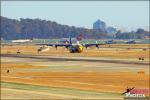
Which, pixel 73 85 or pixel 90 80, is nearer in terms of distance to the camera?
pixel 73 85

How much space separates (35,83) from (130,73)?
17410mm

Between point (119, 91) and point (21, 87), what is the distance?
30.7 feet

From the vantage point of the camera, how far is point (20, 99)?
4022cm

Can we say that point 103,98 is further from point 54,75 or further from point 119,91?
point 54,75

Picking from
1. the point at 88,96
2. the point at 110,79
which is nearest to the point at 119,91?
the point at 88,96

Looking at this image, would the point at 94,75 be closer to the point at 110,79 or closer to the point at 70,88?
the point at 110,79

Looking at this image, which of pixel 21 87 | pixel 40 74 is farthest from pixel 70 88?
pixel 40 74

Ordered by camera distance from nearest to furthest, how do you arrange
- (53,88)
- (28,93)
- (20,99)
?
(20,99), (28,93), (53,88)

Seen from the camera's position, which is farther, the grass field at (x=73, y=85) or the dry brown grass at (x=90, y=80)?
the dry brown grass at (x=90, y=80)

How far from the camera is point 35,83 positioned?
54031 mm

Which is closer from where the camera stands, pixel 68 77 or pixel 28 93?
pixel 28 93

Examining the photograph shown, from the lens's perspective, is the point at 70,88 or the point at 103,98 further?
the point at 70,88

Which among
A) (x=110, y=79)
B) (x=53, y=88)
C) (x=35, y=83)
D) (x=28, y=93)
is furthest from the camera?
(x=110, y=79)

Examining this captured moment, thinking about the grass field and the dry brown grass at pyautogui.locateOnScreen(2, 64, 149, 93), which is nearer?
the grass field
